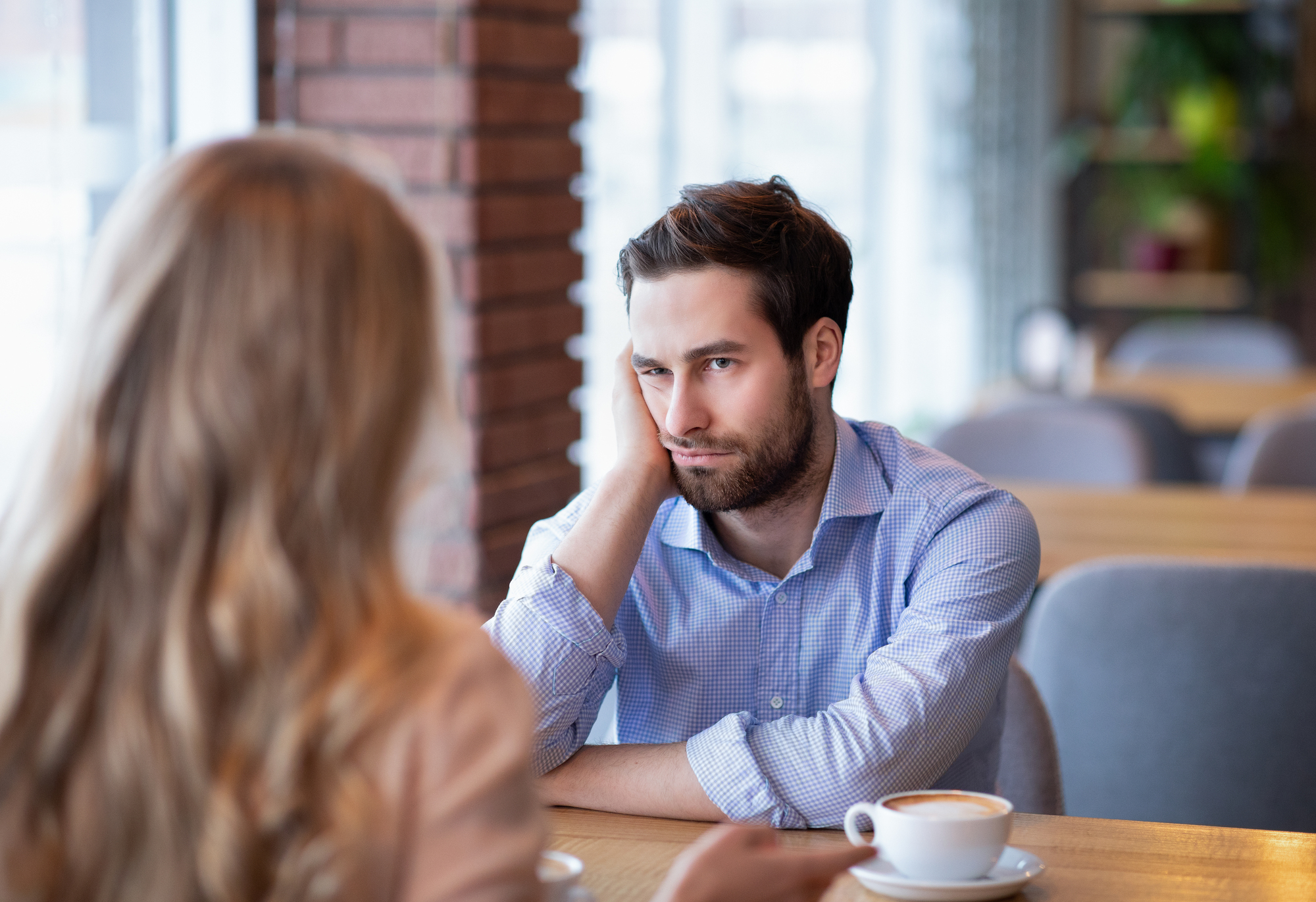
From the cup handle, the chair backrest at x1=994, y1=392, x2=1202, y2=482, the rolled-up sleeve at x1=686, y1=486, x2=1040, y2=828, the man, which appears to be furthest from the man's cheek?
the chair backrest at x1=994, y1=392, x2=1202, y2=482

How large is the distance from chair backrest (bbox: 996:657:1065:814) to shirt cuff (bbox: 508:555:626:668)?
480 mm

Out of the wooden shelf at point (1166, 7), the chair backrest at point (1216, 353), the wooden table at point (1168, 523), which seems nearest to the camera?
the wooden table at point (1168, 523)

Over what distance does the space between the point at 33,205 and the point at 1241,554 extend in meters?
1.89

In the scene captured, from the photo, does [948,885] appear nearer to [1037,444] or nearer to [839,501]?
[839,501]

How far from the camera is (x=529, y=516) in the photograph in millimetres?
2447

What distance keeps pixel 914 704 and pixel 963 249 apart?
4.64 m

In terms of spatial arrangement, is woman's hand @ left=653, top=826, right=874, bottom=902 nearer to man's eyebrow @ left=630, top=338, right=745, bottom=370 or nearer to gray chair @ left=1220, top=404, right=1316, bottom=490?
man's eyebrow @ left=630, top=338, right=745, bottom=370

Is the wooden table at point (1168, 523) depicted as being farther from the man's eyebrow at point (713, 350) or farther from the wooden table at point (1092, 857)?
the wooden table at point (1092, 857)

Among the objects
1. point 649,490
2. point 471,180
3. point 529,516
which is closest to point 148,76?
point 471,180

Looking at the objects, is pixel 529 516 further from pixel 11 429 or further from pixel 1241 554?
pixel 1241 554

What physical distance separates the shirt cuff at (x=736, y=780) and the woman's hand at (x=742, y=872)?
0.35m

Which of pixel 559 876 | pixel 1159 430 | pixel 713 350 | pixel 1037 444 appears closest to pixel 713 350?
pixel 713 350

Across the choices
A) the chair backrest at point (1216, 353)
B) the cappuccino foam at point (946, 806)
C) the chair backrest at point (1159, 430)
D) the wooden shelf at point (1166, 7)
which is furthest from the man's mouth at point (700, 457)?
the wooden shelf at point (1166, 7)

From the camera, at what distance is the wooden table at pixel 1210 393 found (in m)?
3.99
